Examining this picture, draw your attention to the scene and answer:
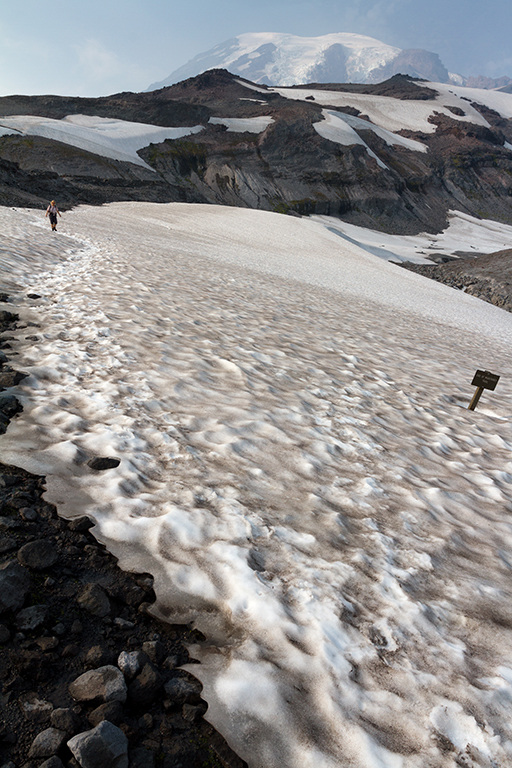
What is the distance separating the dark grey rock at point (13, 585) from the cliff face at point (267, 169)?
143 ft

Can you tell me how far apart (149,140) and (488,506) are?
82740 mm

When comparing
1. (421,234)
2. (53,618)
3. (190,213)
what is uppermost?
(421,234)

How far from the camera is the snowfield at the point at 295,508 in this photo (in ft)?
7.82

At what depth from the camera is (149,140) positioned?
240 feet

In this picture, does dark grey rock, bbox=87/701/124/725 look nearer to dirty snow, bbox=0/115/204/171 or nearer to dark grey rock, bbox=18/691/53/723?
dark grey rock, bbox=18/691/53/723

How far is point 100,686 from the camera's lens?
87.4 inches

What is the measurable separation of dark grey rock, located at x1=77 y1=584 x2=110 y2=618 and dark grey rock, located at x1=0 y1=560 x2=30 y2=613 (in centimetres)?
33

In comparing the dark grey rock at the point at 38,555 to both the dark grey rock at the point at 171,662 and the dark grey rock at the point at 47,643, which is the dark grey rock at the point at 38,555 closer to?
the dark grey rock at the point at 47,643

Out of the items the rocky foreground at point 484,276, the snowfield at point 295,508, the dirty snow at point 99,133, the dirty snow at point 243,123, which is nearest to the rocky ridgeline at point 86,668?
the snowfield at point 295,508

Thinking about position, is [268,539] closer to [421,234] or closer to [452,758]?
[452,758]

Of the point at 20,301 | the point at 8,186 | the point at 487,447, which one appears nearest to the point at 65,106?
the point at 8,186

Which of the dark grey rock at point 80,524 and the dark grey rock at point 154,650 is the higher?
the dark grey rock at point 80,524

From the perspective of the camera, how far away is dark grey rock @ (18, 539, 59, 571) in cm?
286

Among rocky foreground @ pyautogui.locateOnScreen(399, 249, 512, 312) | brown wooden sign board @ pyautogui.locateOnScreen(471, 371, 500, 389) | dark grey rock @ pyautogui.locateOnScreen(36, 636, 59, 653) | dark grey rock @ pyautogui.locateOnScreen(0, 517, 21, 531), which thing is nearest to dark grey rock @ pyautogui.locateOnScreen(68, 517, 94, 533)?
dark grey rock @ pyautogui.locateOnScreen(0, 517, 21, 531)
